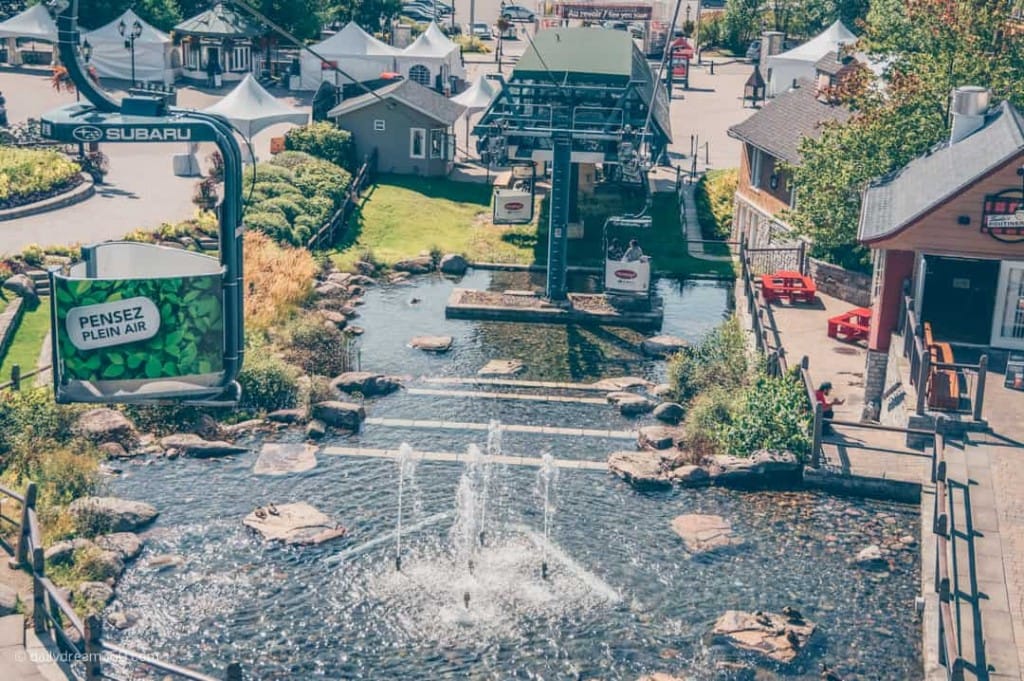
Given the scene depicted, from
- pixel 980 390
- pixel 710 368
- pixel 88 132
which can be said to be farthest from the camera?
pixel 710 368

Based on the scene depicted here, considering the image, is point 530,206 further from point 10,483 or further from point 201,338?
point 201,338

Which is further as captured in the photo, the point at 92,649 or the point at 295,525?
the point at 295,525

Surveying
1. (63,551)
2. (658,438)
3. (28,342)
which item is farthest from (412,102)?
(63,551)

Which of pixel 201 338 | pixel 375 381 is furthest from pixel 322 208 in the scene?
pixel 201 338

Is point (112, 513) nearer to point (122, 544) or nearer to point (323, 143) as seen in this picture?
point (122, 544)

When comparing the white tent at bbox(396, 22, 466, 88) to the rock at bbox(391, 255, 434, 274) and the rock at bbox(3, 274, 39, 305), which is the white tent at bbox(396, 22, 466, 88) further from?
the rock at bbox(3, 274, 39, 305)

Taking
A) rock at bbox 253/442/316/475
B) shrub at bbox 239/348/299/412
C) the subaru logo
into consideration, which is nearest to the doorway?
rock at bbox 253/442/316/475

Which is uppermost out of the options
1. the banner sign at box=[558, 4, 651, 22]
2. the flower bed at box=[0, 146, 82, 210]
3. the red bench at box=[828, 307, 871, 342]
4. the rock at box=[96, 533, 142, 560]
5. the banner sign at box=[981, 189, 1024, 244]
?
the banner sign at box=[558, 4, 651, 22]

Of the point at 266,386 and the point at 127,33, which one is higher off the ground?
the point at 127,33
